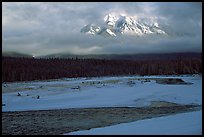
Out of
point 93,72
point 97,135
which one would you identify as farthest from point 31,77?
point 97,135

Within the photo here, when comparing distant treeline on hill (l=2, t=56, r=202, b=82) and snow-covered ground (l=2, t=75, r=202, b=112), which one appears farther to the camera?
distant treeline on hill (l=2, t=56, r=202, b=82)

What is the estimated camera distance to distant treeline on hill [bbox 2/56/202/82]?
65312mm

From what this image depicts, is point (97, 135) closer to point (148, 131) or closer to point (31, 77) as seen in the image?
point (148, 131)

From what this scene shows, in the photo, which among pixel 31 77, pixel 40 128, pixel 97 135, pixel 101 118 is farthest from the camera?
pixel 31 77

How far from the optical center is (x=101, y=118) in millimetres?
18750

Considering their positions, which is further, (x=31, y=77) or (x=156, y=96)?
(x=31, y=77)

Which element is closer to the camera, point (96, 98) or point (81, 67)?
point (96, 98)

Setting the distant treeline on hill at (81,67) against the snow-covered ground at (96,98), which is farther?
the distant treeline on hill at (81,67)

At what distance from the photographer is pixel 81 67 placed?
83.9m

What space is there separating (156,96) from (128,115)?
9.32 meters

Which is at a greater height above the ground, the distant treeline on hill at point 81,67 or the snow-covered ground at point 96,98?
the distant treeline on hill at point 81,67

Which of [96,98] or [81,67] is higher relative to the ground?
[81,67]

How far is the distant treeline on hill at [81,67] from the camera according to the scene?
65312 millimetres

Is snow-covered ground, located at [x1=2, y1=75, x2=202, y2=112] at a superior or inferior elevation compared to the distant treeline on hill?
inferior
